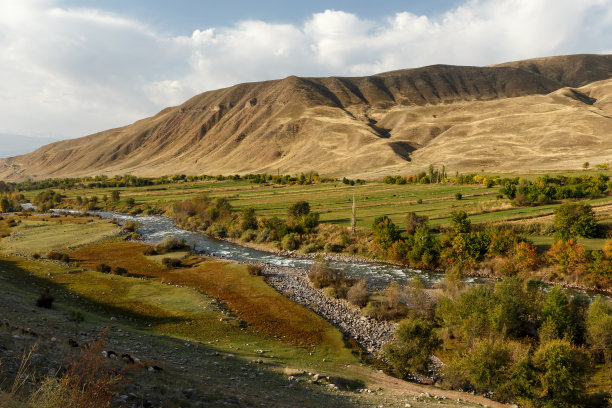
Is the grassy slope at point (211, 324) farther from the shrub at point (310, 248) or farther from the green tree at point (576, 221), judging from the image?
the green tree at point (576, 221)

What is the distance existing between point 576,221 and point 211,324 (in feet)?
197

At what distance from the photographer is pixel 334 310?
3922cm

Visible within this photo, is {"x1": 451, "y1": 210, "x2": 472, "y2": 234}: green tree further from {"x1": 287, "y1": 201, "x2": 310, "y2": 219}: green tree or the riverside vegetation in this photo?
{"x1": 287, "y1": 201, "x2": 310, "y2": 219}: green tree

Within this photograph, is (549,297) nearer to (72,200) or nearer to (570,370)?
(570,370)

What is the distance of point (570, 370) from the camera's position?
20766 millimetres

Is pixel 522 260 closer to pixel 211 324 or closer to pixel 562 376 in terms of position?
pixel 562 376

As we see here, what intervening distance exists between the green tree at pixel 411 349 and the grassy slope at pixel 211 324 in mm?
2261

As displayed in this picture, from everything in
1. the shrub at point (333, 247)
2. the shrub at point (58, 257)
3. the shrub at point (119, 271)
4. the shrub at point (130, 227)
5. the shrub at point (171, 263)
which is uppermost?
the shrub at point (130, 227)

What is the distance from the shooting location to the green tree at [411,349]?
83.9 ft

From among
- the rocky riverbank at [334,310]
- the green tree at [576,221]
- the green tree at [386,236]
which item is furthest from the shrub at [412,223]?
the rocky riverbank at [334,310]

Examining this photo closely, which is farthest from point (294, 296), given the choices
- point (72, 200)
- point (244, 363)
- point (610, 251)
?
point (72, 200)

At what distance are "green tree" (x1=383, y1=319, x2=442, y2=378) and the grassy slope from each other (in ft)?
7.42

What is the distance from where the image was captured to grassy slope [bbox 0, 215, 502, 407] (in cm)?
1738

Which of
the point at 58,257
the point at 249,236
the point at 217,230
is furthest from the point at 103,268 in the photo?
the point at 217,230
